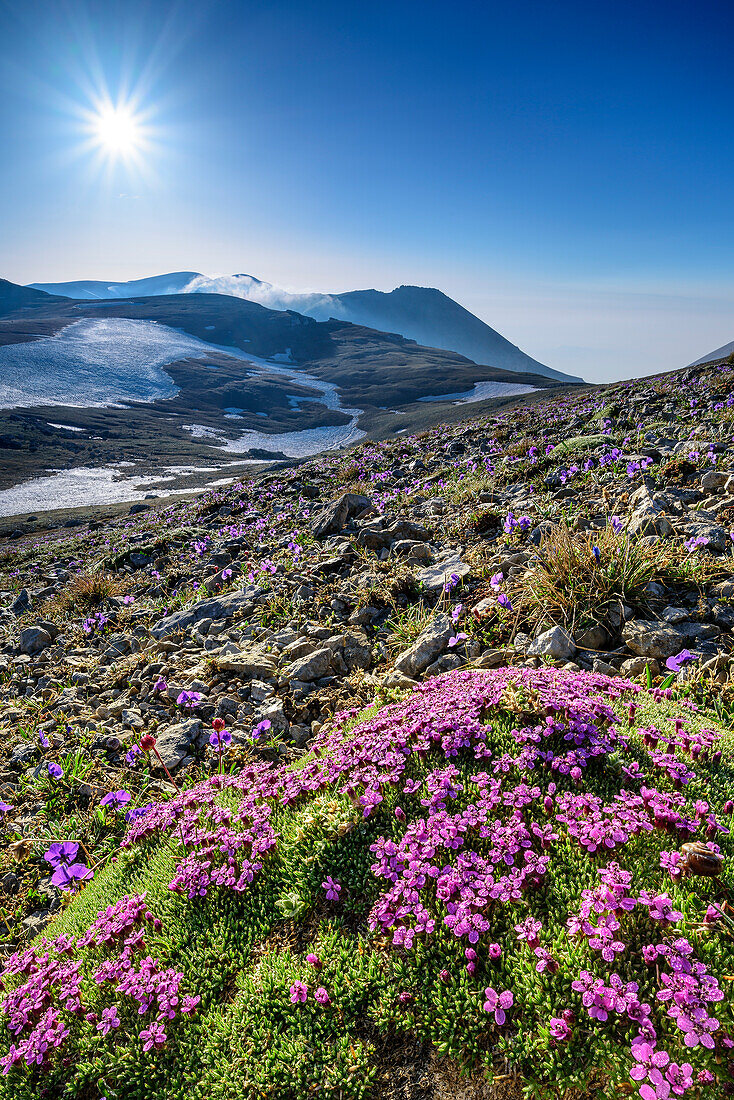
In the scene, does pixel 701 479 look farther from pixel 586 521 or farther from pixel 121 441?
pixel 121 441

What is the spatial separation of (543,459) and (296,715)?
7.72 m

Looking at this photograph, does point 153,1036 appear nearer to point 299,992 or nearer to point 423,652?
point 299,992

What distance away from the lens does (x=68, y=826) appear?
4516mm

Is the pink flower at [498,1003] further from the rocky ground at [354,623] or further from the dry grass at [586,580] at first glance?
the dry grass at [586,580]

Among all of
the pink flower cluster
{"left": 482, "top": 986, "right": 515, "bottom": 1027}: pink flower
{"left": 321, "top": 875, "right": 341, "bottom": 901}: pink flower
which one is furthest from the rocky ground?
{"left": 482, "top": 986, "right": 515, "bottom": 1027}: pink flower

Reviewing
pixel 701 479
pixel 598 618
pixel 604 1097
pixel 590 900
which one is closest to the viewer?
pixel 604 1097

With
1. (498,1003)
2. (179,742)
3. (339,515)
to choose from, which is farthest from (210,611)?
(498,1003)

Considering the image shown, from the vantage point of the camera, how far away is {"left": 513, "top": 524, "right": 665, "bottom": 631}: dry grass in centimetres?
516

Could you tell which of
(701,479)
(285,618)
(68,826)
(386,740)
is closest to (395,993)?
(386,740)

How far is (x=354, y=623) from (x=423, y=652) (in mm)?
1424

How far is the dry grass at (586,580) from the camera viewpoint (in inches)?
203

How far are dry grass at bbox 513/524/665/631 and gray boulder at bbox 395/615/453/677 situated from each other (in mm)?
814

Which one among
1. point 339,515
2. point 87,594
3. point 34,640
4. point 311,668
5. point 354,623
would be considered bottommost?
point 34,640

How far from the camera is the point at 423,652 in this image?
5.32 m
